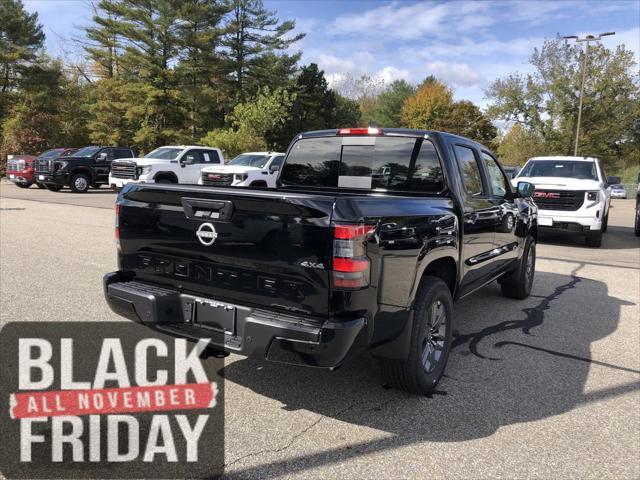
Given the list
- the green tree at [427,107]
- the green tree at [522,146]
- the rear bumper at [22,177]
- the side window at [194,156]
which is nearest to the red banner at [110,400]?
the side window at [194,156]

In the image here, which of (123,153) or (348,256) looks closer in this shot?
(348,256)

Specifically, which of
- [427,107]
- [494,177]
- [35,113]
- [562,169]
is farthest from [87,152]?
[427,107]

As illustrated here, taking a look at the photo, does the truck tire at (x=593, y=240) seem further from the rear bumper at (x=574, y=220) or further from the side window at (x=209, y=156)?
the side window at (x=209, y=156)

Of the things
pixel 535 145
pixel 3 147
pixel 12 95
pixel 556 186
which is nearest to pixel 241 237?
pixel 556 186

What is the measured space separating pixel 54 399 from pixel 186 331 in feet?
3.31

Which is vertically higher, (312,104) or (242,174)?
(312,104)

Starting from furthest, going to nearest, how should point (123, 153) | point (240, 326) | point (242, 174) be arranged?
point (123, 153) → point (242, 174) → point (240, 326)

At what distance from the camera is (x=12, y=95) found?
38.5m

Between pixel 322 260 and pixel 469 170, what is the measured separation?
2302 millimetres

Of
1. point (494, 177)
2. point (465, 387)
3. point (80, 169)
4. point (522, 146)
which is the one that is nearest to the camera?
point (465, 387)

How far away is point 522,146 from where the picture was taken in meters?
46.8

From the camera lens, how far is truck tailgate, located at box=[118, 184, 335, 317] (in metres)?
2.74

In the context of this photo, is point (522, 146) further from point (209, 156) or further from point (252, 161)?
point (209, 156)

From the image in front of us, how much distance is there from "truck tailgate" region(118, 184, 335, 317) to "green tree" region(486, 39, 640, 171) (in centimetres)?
4857
